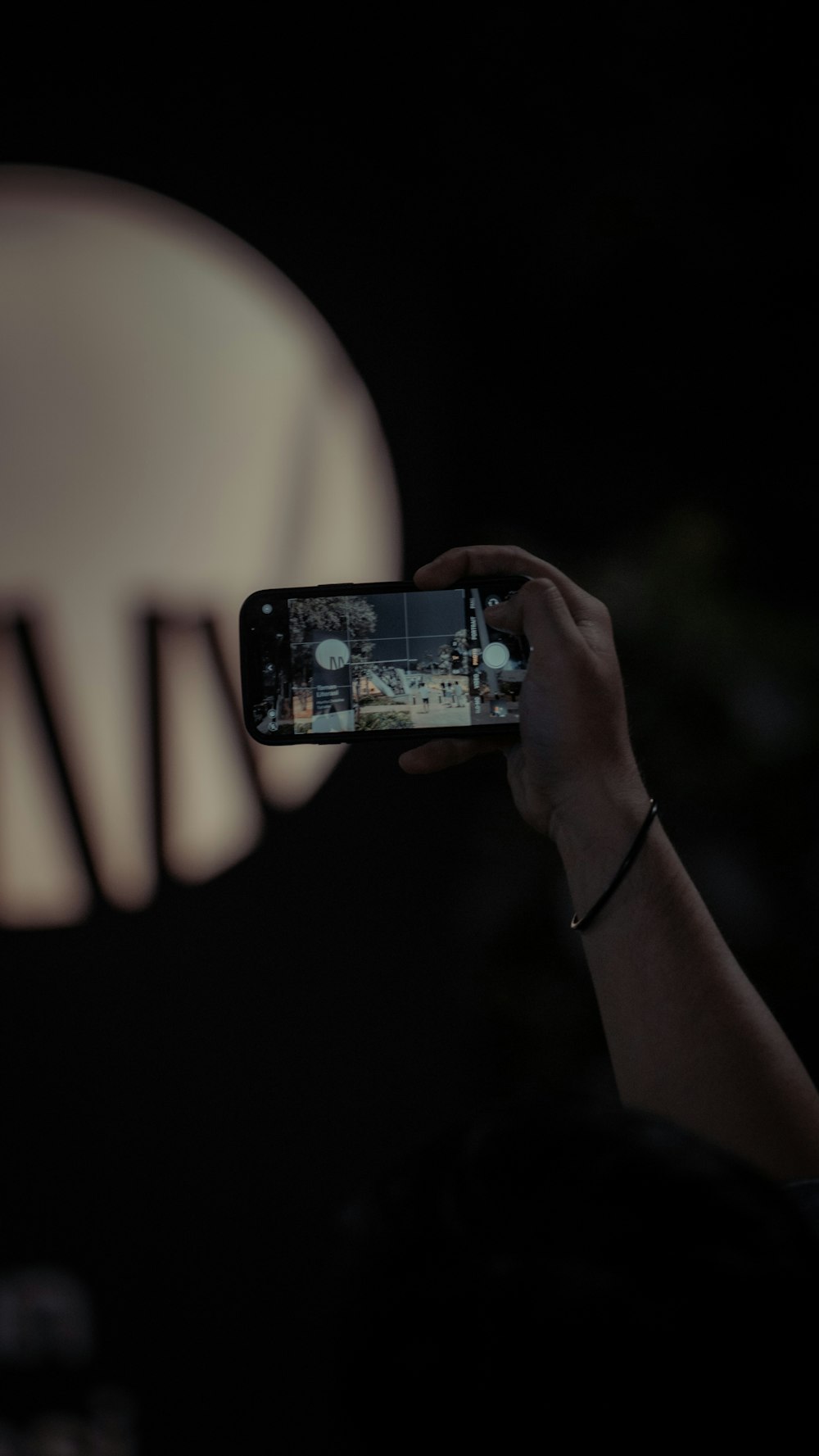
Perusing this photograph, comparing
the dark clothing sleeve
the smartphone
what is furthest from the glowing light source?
the dark clothing sleeve

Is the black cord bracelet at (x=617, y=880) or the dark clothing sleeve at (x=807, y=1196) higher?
the black cord bracelet at (x=617, y=880)

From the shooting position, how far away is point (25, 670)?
1.14 metres

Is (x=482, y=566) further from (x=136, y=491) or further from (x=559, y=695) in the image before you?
(x=136, y=491)

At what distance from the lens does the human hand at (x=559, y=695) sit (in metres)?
0.72

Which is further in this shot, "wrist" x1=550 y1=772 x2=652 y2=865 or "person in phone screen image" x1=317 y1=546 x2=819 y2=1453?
"wrist" x1=550 y1=772 x2=652 y2=865

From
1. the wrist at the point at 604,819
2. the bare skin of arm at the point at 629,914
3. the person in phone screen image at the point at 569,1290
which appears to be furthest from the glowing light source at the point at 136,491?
the person in phone screen image at the point at 569,1290

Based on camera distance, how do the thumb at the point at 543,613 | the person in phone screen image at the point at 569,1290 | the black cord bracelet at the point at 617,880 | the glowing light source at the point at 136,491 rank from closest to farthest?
the person in phone screen image at the point at 569,1290, the black cord bracelet at the point at 617,880, the thumb at the point at 543,613, the glowing light source at the point at 136,491

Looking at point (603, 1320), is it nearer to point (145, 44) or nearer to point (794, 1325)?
point (794, 1325)

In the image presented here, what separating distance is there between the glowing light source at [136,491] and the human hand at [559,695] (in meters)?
0.39

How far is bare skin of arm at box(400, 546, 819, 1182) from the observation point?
53 cm

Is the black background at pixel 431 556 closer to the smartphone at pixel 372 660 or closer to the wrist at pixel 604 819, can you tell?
the smartphone at pixel 372 660

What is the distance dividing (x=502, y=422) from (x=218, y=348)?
0.37 m

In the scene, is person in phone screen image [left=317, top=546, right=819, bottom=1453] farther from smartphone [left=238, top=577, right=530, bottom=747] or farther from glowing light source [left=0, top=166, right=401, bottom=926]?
glowing light source [left=0, top=166, right=401, bottom=926]

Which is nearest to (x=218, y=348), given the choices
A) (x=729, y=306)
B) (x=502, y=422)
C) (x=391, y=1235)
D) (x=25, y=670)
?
(x=502, y=422)
